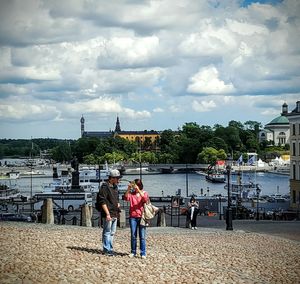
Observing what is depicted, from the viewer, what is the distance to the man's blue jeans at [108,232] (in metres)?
15.6

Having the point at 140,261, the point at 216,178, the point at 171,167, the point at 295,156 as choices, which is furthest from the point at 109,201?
the point at 171,167

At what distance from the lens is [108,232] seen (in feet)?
51.8

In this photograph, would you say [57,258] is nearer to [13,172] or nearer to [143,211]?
[143,211]

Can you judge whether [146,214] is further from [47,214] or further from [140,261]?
[47,214]

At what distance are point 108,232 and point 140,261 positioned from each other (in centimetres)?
101

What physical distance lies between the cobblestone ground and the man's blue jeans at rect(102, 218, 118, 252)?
285 mm

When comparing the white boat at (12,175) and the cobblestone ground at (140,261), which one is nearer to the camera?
the cobblestone ground at (140,261)

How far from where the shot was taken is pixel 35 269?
43.8 ft

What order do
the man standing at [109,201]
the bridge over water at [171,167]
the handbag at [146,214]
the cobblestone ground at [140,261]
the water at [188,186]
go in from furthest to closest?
1. the bridge over water at [171,167]
2. the water at [188,186]
3. the handbag at [146,214]
4. the man standing at [109,201]
5. the cobblestone ground at [140,261]

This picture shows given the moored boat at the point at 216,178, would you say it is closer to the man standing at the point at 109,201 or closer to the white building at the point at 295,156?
the white building at the point at 295,156

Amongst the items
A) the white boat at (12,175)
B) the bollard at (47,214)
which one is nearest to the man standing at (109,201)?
the bollard at (47,214)

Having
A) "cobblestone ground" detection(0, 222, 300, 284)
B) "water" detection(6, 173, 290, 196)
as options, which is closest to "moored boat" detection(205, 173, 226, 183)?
"water" detection(6, 173, 290, 196)

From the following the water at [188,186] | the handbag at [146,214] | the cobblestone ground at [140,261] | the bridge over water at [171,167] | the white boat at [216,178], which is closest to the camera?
the cobblestone ground at [140,261]

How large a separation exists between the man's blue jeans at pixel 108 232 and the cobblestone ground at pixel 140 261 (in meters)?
0.28
